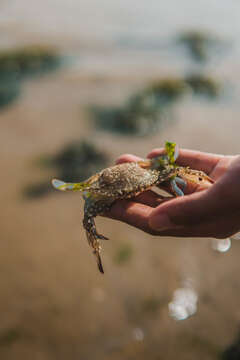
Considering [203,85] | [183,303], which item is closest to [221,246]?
[183,303]

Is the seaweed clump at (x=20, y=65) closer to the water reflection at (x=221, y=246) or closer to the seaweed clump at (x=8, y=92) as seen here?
the seaweed clump at (x=8, y=92)

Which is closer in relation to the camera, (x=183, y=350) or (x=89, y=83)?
(x=183, y=350)

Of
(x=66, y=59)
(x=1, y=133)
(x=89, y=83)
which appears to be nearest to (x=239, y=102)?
(x=89, y=83)

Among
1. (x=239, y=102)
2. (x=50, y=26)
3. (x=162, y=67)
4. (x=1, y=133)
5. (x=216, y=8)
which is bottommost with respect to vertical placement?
(x=1, y=133)

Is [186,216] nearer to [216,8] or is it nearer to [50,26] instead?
[50,26]

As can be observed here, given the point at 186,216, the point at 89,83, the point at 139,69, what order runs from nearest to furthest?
the point at 186,216, the point at 89,83, the point at 139,69

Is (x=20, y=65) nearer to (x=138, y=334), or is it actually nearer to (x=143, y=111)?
(x=143, y=111)

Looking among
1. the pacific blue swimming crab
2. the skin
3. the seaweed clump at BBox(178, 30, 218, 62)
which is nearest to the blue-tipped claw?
the pacific blue swimming crab

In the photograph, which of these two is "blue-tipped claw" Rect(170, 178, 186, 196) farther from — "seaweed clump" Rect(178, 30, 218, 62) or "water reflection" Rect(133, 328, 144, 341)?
→ "seaweed clump" Rect(178, 30, 218, 62)
